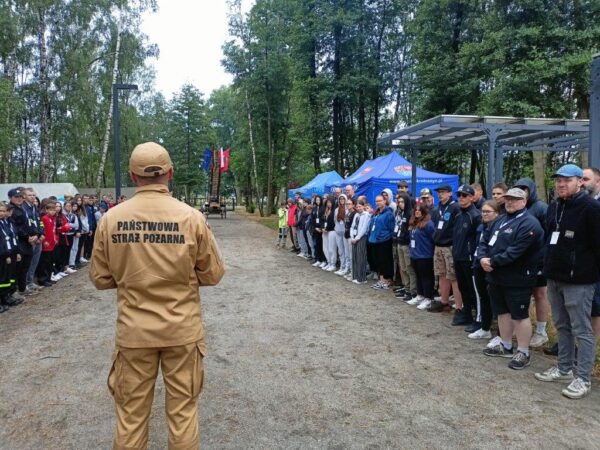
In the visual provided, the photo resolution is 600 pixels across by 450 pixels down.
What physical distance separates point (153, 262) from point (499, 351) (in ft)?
13.3

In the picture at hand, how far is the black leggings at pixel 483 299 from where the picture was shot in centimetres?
556

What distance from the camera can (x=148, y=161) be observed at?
2.42 m

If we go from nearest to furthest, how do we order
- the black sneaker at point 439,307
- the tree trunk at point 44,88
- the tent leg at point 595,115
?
the tent leg at point 595,115
the black sneaker at point 439,307
the tree trunk at point 44,88

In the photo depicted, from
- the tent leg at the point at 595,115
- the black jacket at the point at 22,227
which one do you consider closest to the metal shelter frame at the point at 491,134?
the tent leg at the point at 595,115

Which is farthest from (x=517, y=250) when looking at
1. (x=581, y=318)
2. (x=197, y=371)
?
(x=197, y=371)

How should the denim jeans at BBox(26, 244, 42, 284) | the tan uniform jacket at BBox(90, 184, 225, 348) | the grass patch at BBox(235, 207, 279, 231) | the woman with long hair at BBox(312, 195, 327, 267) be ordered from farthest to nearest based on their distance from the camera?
the grass patch at BBox(235, 207, 279, 231) < the woman with long hair at BBox(312, 195, 327, 267) < the denim jeans at BBox(26, 244, 42, 284) < the tan uniform jacket at BBox(90, 184, 225, 348)

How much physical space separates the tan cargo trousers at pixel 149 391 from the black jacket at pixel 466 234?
14.2 ft

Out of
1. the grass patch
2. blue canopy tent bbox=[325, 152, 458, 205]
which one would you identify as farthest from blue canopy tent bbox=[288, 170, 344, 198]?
the grass patch

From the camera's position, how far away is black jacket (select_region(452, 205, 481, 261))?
5812 millimetres

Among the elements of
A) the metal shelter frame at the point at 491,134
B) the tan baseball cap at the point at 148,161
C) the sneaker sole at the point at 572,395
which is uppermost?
the metal shelter frame at the point at 491,134

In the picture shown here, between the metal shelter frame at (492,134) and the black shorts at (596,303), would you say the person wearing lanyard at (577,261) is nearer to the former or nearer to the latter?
the black shorts at (596,303)

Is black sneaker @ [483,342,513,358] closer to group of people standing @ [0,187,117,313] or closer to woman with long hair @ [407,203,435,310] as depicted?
woman with long hair @ [407,203,435,310]

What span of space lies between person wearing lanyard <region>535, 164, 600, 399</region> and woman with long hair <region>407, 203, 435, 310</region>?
303 centimetres

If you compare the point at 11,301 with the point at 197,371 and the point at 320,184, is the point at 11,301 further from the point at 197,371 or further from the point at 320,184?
the point at 320,184
